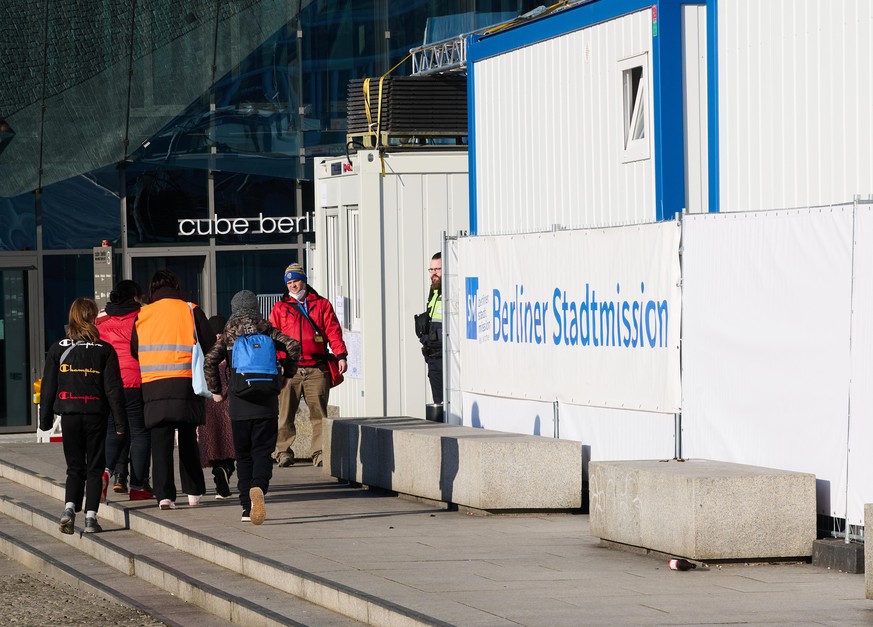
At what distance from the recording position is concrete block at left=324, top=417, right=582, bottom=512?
11992mm

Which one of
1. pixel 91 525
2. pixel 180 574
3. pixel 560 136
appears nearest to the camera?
pixel 180 574

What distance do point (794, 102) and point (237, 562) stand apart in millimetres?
4803

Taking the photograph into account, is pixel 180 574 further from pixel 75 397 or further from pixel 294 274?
pixel 294 274

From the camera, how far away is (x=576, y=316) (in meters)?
12.3

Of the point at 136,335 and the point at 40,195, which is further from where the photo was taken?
the point at 40,195

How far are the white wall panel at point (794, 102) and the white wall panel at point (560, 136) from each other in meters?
0.69

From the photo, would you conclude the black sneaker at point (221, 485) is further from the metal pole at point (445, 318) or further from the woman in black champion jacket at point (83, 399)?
the metal pole at point (445, 318)

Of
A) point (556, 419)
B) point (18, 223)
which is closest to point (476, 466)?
point (556, 419)

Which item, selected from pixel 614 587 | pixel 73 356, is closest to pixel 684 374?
pixel 614 587

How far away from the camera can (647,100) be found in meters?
12.5

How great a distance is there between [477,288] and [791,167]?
11.1 feet

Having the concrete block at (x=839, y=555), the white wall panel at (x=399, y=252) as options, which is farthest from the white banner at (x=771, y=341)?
the white wall panel at (x=399, y=252)

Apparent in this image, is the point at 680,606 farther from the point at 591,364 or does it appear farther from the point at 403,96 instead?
the point at 403,96

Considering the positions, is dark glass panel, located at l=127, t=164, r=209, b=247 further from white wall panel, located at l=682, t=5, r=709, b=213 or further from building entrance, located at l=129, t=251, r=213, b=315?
white wall panel, located at l=682, t=5, r=709, b=213
